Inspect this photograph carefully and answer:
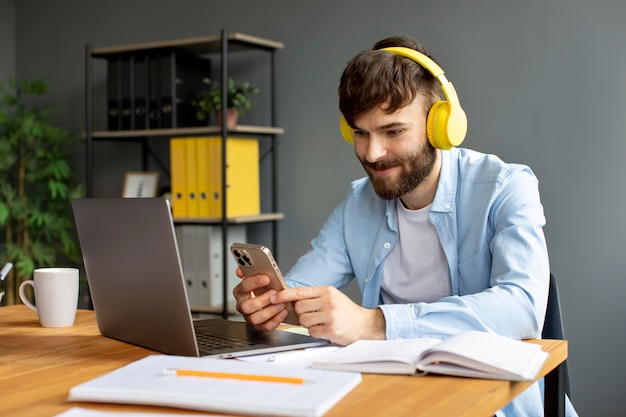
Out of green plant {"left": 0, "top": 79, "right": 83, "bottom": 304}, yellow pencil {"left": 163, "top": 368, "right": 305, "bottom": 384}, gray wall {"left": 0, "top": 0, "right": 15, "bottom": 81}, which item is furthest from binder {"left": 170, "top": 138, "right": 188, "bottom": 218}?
yellow pencil {"left": 163, "top": 368, "right": 305, "bottom": 384}

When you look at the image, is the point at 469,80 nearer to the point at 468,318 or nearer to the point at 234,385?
the point at 468,318

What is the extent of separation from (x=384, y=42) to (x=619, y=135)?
1490 millimetres

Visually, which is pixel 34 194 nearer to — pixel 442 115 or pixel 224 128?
pixel 224 128

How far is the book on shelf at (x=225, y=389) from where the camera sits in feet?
2.98

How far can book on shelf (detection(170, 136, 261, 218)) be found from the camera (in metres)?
3.45

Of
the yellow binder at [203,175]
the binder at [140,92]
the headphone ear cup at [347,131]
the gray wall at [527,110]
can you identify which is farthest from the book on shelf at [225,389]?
the binder at [140,92]

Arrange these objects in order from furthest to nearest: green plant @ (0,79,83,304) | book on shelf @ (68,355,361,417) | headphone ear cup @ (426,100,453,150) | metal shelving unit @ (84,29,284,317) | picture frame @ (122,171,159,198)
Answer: green plant @ (0,79,83,304) → picture frame @ (122,171,159,198) → metal shelving unit @ (84,29,284,317) → headphone ear cup @ (426,100,453,150) → book on shelf @ (68,355,361,417)

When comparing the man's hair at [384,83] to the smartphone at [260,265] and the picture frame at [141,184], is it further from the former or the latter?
the picture frame at [141,184]

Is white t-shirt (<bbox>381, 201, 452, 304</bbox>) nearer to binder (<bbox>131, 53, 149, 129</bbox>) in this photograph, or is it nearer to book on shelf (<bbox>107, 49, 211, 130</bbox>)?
book on shelf (<bbox>107, 49, 211, 130</bbox>)

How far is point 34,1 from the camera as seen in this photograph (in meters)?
4.51

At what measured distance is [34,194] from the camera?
13.8 ft

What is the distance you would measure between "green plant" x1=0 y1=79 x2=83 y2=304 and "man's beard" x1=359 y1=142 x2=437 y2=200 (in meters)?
2.60

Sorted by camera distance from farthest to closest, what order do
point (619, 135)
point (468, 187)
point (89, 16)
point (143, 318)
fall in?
point (89, 16) → point (619, 135) → point (468, 187) → point (143, 318)

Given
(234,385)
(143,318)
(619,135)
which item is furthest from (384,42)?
(619,135)
